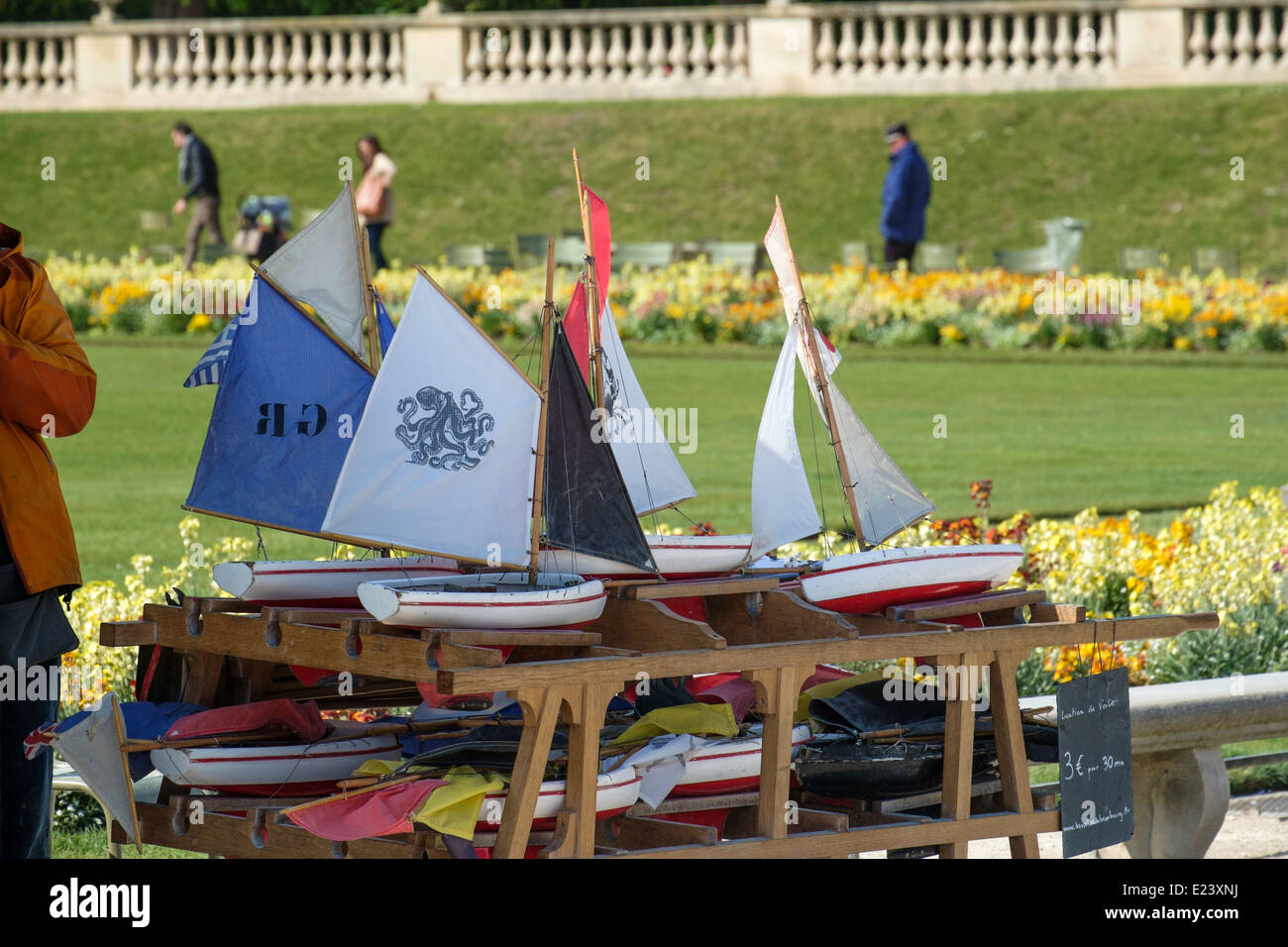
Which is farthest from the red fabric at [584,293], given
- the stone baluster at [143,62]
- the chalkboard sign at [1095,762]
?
the stone baluster at [143,62]

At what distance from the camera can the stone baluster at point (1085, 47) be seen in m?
32.0

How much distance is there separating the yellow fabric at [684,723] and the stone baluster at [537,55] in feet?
103

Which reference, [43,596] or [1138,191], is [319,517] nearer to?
[43,596]

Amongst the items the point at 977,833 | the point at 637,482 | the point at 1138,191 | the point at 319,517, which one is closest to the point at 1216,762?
the point at 977,833

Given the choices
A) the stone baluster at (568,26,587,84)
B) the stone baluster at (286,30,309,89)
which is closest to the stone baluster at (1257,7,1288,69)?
the stone baluster at (568,26,587,84)

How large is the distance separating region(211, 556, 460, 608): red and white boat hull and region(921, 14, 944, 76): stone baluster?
→ 29856 mm

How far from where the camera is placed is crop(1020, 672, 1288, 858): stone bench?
5680 mm

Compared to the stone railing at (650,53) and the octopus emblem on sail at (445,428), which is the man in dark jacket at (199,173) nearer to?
the stone railing at (650,53)

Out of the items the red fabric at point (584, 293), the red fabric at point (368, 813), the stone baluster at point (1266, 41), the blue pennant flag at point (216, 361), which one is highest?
the stone baluster at point (1266, 41)

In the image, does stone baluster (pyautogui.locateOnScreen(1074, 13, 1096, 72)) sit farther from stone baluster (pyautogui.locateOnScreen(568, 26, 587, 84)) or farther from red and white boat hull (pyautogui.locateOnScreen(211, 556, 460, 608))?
red and white boat hull (pyautogui.locateOnScreen(211, 556, 460, 608))

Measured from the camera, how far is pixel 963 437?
12984 mm

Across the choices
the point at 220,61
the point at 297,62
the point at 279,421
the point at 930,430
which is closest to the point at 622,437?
the point at 279,421

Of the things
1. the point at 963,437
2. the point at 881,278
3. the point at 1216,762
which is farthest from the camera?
the point at 881,278

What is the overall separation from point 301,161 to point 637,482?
2862 centimetres
